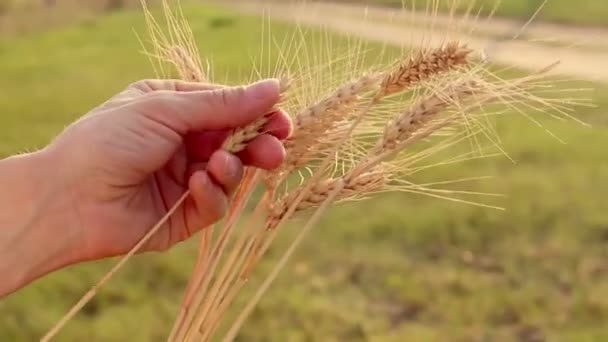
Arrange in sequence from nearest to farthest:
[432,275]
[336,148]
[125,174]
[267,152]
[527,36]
Result: 1. [336,148]
2. [267,152]
3. [125,174]
4. [432,275]
5. [527,36]

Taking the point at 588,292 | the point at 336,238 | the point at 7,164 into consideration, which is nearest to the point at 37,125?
the point at 336,238

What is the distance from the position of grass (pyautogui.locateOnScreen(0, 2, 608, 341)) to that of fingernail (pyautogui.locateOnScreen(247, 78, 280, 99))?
93.9 inches

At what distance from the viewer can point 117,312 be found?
4.02 meters

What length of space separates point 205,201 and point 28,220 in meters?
0.26

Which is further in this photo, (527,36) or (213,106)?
(527,36)

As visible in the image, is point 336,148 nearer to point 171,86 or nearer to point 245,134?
point 245,134

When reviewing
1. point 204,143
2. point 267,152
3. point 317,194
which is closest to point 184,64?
point 204,143

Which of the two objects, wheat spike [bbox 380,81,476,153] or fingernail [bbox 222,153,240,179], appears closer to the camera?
wheat spike [bbox 380,81,476,153]

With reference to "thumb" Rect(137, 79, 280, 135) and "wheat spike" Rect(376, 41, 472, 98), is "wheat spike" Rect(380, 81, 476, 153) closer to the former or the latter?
"wheat spike" Rect(376, 41, 472, 98)

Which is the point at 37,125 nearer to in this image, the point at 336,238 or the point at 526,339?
the point at 336,238

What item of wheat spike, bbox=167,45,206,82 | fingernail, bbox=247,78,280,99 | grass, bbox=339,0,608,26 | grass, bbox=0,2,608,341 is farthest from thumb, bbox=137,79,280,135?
grass, bbox=339,0,608,26

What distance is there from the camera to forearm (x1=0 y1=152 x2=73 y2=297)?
1580mm

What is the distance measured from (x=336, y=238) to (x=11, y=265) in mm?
3203

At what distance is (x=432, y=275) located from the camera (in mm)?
4332
